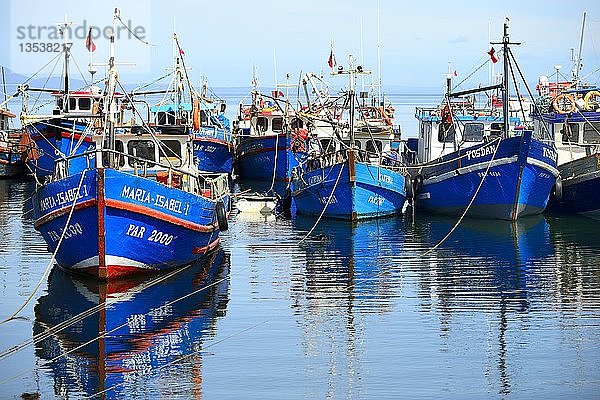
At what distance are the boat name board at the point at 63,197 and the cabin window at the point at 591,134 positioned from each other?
1621 centimetres

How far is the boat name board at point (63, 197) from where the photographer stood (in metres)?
15.2

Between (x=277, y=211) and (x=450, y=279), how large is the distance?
36.0 feet

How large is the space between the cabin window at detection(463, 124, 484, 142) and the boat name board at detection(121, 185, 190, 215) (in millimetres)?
13624

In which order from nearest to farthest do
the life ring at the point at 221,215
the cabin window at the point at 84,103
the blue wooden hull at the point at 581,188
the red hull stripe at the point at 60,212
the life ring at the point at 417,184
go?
the red hull stripe at the point at 60,212
the life ring at the point at 221,215
the blue wooden hull at the point at 581,188
the life ring at the point at 417,184
the cabin window at the point at 84,103

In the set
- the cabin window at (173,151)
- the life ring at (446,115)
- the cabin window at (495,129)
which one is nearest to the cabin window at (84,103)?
the life ring at (446,115)

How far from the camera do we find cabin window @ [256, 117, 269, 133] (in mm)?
40438

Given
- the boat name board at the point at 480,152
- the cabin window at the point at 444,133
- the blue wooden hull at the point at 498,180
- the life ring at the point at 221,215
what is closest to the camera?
the life ring at the point at 221,215

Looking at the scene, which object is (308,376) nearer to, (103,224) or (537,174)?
(103,224)

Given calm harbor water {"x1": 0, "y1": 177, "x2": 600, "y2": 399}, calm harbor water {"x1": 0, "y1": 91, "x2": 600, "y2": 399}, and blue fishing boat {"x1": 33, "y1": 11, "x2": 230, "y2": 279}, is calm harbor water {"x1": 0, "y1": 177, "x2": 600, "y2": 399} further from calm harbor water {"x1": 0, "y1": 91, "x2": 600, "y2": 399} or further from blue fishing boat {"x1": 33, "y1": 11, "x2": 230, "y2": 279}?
blue fishing boat {"x1": 33, "y1": 11, "x2": 230, "y2": 279}

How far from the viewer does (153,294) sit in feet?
50.5

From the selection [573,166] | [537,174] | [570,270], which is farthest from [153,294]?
[573,166]

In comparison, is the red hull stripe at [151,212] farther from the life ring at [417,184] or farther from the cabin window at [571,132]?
the cabin window at [571,132]

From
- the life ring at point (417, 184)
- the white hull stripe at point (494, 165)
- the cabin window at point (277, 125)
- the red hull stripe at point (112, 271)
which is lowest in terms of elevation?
the red hull stripe at point (112, 271)

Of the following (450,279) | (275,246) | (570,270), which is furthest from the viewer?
(275,246)
